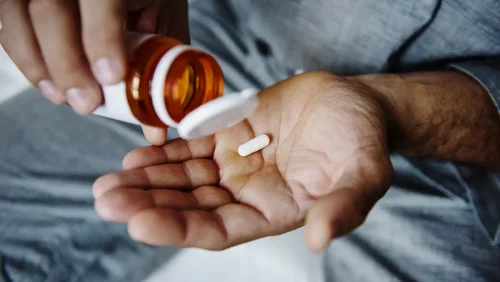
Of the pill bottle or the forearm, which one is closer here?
the pill bottle

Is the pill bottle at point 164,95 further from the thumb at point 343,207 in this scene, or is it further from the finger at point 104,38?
the thumb at point 343,207

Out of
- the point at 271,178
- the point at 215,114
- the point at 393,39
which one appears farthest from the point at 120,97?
the point at 393,39

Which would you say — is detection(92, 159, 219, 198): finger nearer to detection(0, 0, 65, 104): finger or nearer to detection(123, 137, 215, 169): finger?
detection(123, 137, 215, 169): finger

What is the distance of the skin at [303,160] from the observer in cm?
54

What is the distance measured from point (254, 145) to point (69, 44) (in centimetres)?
31

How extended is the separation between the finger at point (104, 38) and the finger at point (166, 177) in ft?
0.43

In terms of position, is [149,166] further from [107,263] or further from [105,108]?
[107,263]

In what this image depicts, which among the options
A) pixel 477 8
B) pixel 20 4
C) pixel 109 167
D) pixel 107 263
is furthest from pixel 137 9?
pixel 477 8

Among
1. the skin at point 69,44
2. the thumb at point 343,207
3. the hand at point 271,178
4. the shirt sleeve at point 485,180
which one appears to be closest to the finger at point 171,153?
the hand at point 271,178

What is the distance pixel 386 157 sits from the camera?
0.58 meters

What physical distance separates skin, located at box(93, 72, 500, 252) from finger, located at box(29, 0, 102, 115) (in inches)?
4.5

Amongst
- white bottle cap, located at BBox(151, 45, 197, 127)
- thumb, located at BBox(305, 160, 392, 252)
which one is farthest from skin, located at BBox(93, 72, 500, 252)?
white bottle cap, located at BBox(151, 45, 197, 127)

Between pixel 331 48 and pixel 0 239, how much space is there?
733 mm

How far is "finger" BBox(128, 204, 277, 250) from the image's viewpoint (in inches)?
20.8
